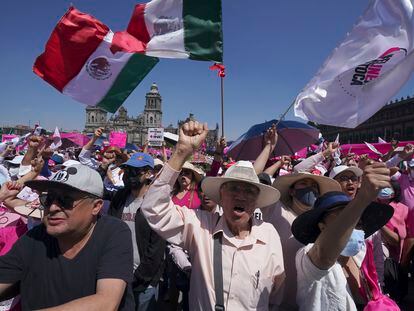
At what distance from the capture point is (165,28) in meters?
4.27

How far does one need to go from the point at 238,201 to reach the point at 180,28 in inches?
114

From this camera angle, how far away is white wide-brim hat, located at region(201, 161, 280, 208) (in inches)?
90.9

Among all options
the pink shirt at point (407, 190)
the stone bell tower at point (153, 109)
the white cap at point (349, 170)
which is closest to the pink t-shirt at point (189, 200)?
the white cap at point (349, 170)

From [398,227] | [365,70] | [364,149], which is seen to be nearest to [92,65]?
[365,70]

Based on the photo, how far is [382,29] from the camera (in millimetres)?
3156

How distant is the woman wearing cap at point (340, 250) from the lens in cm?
159

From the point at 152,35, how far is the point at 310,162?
291 centimetres

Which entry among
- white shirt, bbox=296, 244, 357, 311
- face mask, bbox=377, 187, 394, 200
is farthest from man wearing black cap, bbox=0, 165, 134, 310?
face mask, bbox=377, 187, 394, 200

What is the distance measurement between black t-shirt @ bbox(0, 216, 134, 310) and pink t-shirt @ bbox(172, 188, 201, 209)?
7.79ft

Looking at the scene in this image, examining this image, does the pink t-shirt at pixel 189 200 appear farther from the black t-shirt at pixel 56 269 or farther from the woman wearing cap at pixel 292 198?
the black t-shirt at pixel 56 269

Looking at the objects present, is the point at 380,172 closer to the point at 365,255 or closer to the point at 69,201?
the point at 365,255

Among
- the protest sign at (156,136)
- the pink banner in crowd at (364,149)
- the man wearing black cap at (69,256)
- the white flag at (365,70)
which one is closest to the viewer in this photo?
the man wearing black cap at (69,256)

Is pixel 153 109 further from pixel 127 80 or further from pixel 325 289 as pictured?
pixel 325 289

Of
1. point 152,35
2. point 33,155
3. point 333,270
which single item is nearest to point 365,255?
point 333,270
